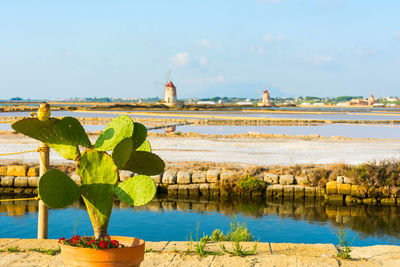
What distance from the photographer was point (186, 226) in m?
9.64

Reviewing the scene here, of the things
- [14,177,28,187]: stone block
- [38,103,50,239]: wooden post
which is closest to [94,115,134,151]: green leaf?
[38,103,50,239]: wooden post

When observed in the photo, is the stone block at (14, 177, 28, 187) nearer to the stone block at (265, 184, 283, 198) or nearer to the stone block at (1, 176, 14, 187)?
the stone block at (1, 176, 14, 187)

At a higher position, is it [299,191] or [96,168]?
[96,168]

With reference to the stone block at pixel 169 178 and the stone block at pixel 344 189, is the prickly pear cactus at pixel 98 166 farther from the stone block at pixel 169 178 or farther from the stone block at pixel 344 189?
the stone block at pixel 344 189

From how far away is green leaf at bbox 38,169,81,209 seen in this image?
398 cm

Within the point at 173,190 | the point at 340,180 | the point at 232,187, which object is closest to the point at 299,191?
the point at 340,180

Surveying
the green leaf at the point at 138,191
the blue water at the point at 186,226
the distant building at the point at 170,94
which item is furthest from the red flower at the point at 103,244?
the distant building at the point at 170,94

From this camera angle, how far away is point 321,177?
12.1 meters

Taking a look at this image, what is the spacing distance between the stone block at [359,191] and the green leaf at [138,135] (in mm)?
8268

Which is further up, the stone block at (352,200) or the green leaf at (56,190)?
the green leaf at (56,190)

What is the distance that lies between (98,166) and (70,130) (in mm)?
429

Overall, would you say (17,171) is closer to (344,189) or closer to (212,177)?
(212,177)

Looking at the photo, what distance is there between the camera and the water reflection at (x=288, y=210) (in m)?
9.97

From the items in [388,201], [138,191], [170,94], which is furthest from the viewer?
[170,94]
